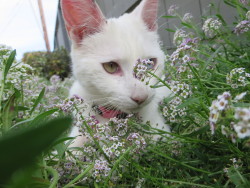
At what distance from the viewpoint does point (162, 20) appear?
183 inches

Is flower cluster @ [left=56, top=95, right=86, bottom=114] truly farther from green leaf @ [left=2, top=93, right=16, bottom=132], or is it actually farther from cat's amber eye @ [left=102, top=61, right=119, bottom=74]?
cat's amber eye @ [left=102, top=61, right=119, bottom=74]

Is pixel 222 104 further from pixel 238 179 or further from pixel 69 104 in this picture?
pixel 69 104

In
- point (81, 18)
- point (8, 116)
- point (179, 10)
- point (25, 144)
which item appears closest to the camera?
point (25, 144)

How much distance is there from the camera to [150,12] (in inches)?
81.7

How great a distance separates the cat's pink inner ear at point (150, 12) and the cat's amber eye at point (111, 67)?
0.60 m

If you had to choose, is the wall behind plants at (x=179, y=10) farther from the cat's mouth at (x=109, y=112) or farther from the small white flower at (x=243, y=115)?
the small white flower at (x=243, y=115)

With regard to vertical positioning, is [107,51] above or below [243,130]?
above

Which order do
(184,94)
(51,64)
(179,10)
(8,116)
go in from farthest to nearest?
(51,64)
(179,10)
(8,116)
(184,94)

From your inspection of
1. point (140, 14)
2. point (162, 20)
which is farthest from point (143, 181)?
point (162, 20)

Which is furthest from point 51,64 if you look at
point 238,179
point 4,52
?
point 238,179

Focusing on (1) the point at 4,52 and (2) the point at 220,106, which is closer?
(2) the point at 220,106

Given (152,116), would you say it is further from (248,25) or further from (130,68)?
(248,25)

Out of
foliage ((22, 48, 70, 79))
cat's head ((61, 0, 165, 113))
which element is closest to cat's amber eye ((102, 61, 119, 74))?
cat's head ((61, 0, 165, 113))

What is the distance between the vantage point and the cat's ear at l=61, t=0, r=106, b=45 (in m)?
1.78
